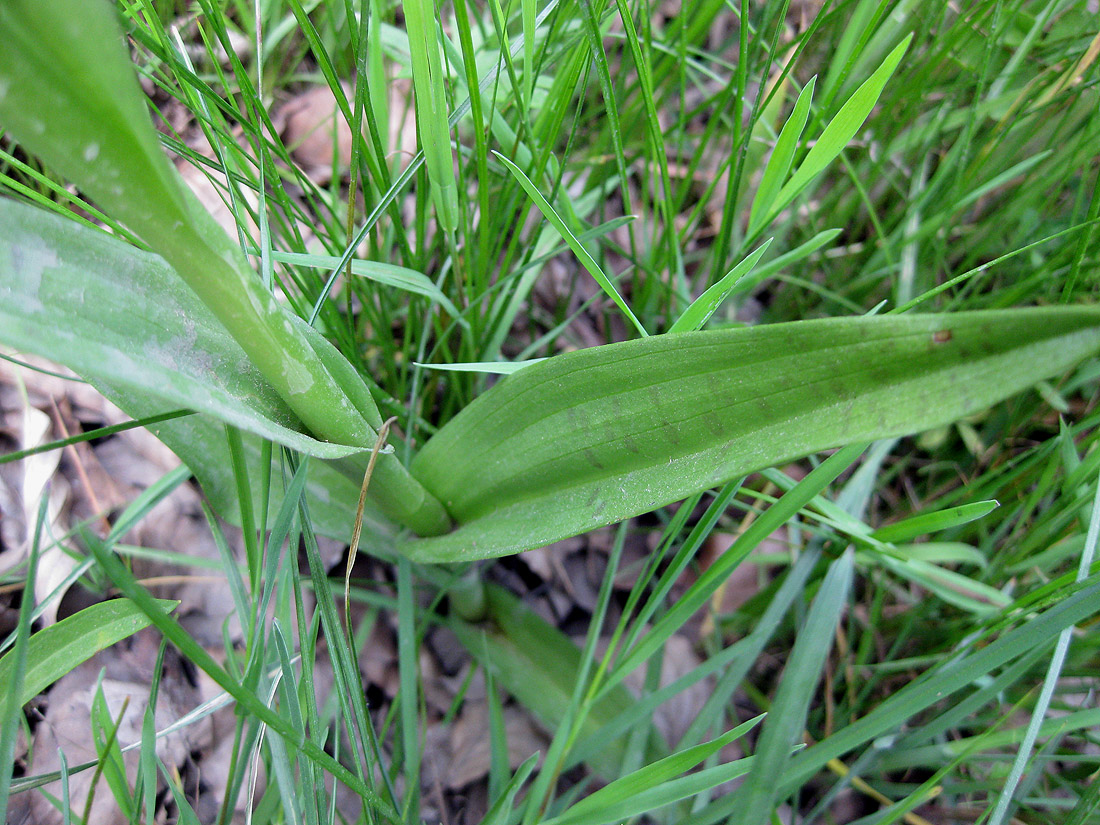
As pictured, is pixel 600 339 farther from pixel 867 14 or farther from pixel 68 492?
pixel 68 492

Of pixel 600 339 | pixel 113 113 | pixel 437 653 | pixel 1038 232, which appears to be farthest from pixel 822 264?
pixel 113 113

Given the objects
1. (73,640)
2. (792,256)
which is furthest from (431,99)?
(73,640)

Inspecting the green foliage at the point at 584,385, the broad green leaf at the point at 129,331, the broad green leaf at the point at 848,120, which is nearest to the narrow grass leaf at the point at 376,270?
the green foliage at the point at 584,385

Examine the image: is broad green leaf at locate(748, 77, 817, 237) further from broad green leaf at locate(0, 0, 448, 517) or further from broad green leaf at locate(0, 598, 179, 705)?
broad green leaf at locate(0, 598, 179, 705)

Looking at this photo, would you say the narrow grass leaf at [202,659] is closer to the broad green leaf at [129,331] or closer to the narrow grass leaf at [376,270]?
the broad green leaf at [129,331]

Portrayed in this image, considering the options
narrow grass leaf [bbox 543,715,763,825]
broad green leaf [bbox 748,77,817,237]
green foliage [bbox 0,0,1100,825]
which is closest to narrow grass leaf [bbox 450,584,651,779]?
green foliage [bbox 0,0,1100,825]

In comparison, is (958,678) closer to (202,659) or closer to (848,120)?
(848,120)
